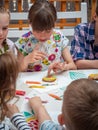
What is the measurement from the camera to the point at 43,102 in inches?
44.2

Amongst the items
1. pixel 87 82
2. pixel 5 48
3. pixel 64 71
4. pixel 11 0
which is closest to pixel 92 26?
pixel 64 71

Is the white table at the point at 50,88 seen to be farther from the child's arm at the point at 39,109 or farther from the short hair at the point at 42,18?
the short hair at the point at 42,18

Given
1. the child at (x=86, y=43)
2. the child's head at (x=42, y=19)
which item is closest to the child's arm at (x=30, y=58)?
the child's head at (x=42, y=19)

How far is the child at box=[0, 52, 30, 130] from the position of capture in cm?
94

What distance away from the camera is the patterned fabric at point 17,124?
36.5 inches

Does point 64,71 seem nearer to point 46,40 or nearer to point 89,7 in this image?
point 46,40

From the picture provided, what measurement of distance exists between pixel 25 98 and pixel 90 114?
448mm

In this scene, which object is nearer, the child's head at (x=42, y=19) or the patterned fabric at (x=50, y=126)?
the patterned fabric at (x=50, y=126)

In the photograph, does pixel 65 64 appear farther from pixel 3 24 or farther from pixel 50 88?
pixel 3 24

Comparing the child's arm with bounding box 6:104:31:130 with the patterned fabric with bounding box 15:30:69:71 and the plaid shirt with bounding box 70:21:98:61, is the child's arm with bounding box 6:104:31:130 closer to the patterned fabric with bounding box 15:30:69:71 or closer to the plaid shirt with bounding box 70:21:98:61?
the patterned fabric with bounding box 15:30:69:71

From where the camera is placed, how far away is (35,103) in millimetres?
1086

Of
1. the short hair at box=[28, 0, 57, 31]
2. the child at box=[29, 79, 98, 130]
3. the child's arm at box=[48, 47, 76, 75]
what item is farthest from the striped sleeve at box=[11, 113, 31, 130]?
the short hair at box=[28, 0, 57, 31]

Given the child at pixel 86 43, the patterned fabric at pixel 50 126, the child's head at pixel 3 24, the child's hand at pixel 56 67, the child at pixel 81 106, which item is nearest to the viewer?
the child at pixel 81 106

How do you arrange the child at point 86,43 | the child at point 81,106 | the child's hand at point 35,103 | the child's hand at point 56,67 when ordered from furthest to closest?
the child at point 86,43 → the child's hand at point 56,67 → the child's hand at point 35,103 → the child at point 81,106
